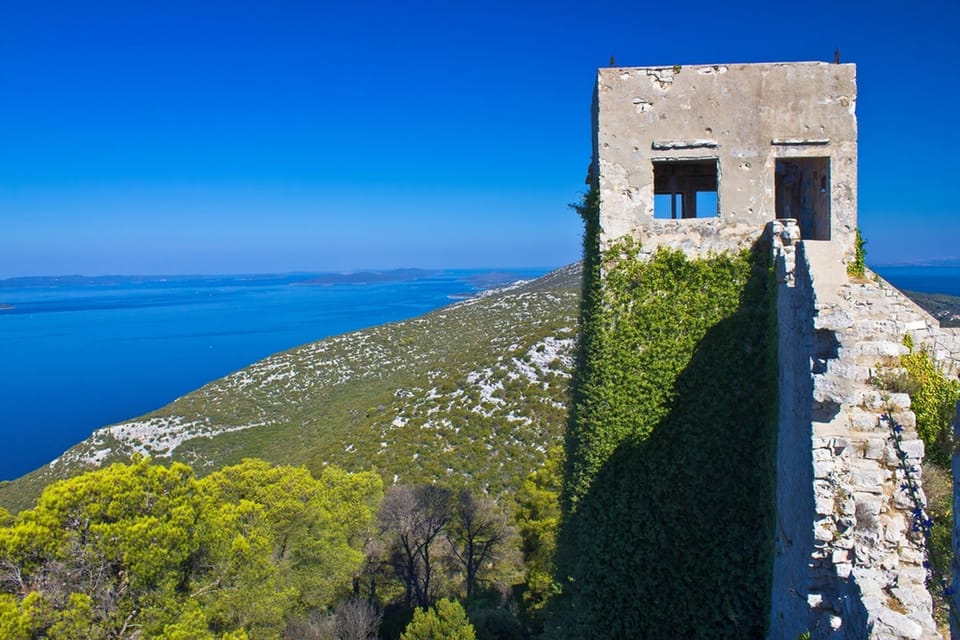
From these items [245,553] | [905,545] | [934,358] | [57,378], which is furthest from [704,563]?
[57,378]

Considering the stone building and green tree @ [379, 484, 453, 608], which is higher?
the stone building

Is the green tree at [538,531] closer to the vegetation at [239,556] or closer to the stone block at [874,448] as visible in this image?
the vegetation at [239,556]

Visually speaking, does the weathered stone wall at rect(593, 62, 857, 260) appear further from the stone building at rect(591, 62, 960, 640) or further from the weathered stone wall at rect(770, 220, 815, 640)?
the weathered stone wall at rect(770, 220, 815, 640)

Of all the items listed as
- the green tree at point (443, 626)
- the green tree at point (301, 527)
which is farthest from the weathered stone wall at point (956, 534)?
the green tree at point (301, 527)

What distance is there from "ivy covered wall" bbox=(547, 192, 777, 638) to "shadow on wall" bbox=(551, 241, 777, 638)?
0.04ft

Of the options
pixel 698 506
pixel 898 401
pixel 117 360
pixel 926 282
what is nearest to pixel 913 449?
pixel 898 401

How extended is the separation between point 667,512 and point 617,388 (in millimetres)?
1653

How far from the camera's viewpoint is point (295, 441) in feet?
121

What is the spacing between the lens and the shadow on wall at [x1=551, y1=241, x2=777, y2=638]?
7242mm

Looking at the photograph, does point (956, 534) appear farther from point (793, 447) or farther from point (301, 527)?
point (301, 527)

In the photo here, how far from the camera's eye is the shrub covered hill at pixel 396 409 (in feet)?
88.5

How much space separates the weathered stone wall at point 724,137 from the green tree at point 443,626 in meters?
8.79

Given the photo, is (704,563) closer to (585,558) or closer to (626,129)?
(585,558)

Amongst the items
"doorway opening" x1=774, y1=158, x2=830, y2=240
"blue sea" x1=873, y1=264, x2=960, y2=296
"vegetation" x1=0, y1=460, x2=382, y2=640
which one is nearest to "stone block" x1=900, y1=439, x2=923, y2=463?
"doorway opening" x1=774, y1=158, x2=830, y2=240
